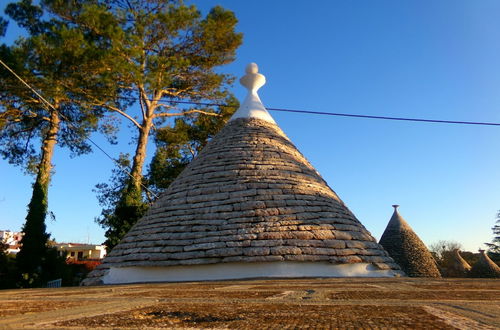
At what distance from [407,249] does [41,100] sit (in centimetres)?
1442

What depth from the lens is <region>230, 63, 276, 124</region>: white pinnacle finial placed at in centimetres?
950

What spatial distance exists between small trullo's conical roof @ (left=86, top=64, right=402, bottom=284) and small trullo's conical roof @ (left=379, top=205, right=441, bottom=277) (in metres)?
5.74

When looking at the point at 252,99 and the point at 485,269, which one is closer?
the point at 252,99

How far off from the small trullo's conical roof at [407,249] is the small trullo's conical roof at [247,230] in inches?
226

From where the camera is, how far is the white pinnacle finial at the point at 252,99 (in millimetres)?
9500

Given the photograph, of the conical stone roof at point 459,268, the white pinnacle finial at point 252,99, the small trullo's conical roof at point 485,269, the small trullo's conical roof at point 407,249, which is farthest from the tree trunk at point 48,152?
the conical stone roof at point 459,268

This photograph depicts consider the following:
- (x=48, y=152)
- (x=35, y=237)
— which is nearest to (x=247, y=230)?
(x=35, y=237)

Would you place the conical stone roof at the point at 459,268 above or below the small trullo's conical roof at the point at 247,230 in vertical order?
below

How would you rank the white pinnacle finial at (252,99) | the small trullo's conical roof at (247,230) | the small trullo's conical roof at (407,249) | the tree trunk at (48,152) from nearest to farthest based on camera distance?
1. the small trullo's conical roof at (247,230)
2. the white pinnacle finial at (252,99)
3. the small trullo's conical roof at (407,249)
4. the tree trunk at (48,152)

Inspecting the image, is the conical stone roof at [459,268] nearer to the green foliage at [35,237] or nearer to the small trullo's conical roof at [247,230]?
the small trullo's conical roof at [247,230]

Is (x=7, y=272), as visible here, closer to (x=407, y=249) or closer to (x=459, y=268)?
(x=407, y=249)

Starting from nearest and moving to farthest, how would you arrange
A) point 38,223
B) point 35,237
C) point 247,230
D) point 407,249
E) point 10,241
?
point 247,230, point 407,249, point 35,237, point 38,223, point 10,241

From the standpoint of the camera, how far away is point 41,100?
46.2 feet

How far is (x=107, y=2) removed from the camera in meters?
16.6
